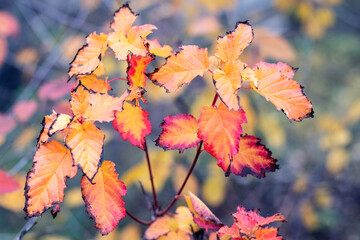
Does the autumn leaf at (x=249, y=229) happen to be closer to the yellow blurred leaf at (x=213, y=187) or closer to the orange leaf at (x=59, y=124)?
the orange leaf at (x=59, y=124)

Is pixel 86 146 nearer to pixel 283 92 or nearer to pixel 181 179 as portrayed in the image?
pixel 283 92

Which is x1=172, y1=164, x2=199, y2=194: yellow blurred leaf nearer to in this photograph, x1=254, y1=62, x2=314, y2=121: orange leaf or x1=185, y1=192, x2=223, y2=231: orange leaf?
x1=185, y1=192, x2=223, y2=231: orange leaf

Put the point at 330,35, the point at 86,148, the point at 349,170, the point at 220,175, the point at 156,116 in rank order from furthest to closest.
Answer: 1. the point at 330,35
2. the point at 156,116
3. the point at 349,170
4. the point at 220,175
5. the point at 86,148

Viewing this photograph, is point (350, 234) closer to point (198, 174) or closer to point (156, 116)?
point (198, 174)

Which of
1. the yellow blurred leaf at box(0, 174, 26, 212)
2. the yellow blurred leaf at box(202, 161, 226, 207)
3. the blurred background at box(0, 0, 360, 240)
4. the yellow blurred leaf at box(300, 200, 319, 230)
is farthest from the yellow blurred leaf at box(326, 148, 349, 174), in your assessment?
the yellow blurred leaf at box(0, 174, 26, 212)

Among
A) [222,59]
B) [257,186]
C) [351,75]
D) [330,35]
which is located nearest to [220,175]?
[257,186]

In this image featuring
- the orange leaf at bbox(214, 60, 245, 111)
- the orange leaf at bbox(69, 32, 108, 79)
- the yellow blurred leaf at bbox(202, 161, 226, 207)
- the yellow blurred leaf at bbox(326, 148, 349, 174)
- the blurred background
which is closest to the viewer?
the orange leaf at bbox(214, 60, 245, 111)

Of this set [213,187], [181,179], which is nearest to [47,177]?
[181,179]
